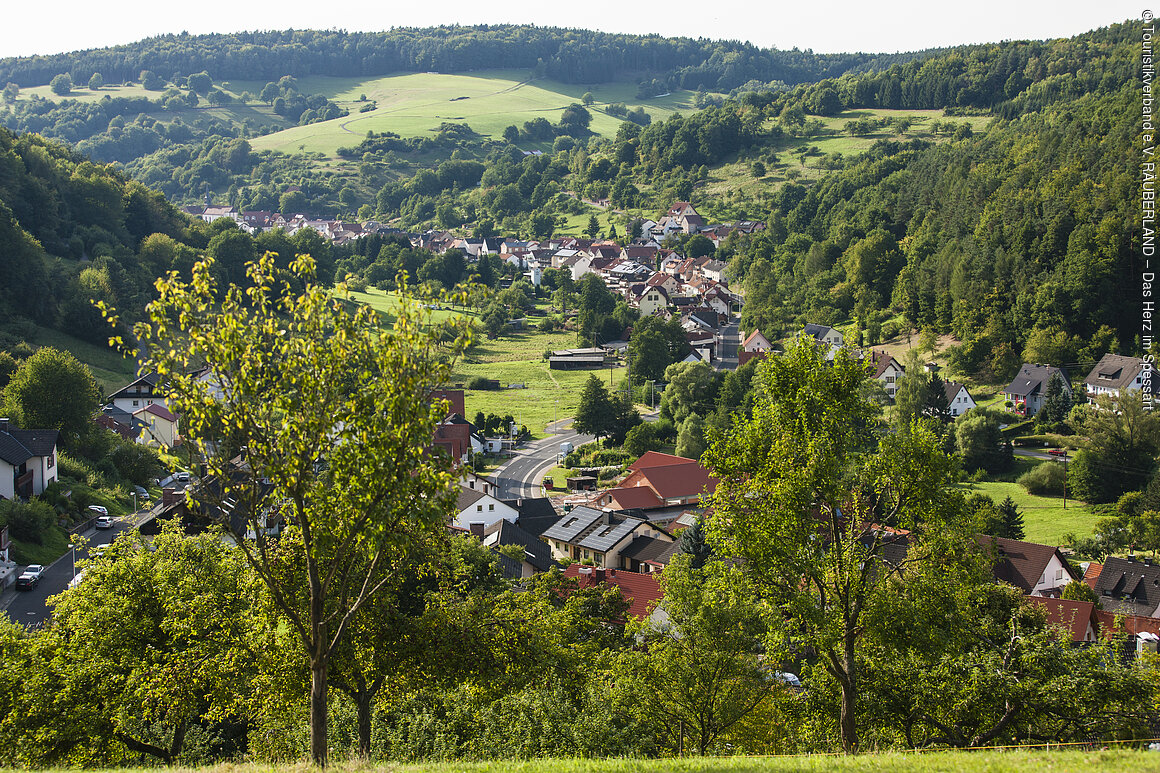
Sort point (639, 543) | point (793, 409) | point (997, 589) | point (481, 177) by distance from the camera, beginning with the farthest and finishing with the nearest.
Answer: point (481, 177)
point (639, 543)
point (997, 589)
point (793, 409)

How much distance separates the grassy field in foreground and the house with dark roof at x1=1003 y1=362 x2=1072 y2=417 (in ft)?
170

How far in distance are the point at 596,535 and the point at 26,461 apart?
2092 centimetres

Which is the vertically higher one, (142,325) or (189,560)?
(142,325)

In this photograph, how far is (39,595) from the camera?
88.7 feet

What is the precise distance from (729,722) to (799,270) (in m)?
78.7

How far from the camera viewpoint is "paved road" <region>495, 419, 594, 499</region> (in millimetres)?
46531

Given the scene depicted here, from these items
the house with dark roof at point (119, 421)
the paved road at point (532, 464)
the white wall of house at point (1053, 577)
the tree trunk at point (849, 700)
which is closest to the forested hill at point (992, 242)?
the paved road at point (532, 464)

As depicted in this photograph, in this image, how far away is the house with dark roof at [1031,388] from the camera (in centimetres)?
5694

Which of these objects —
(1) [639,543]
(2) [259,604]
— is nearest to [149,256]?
(1) [639,543]

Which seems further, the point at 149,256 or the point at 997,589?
the point at 149,256

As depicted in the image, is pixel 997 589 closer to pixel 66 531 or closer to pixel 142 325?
pixel 142 325

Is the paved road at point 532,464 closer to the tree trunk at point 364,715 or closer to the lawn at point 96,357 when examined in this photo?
the lawn at point 96,357

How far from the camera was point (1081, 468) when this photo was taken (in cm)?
4609

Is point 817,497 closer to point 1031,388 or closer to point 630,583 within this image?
point 630,583
